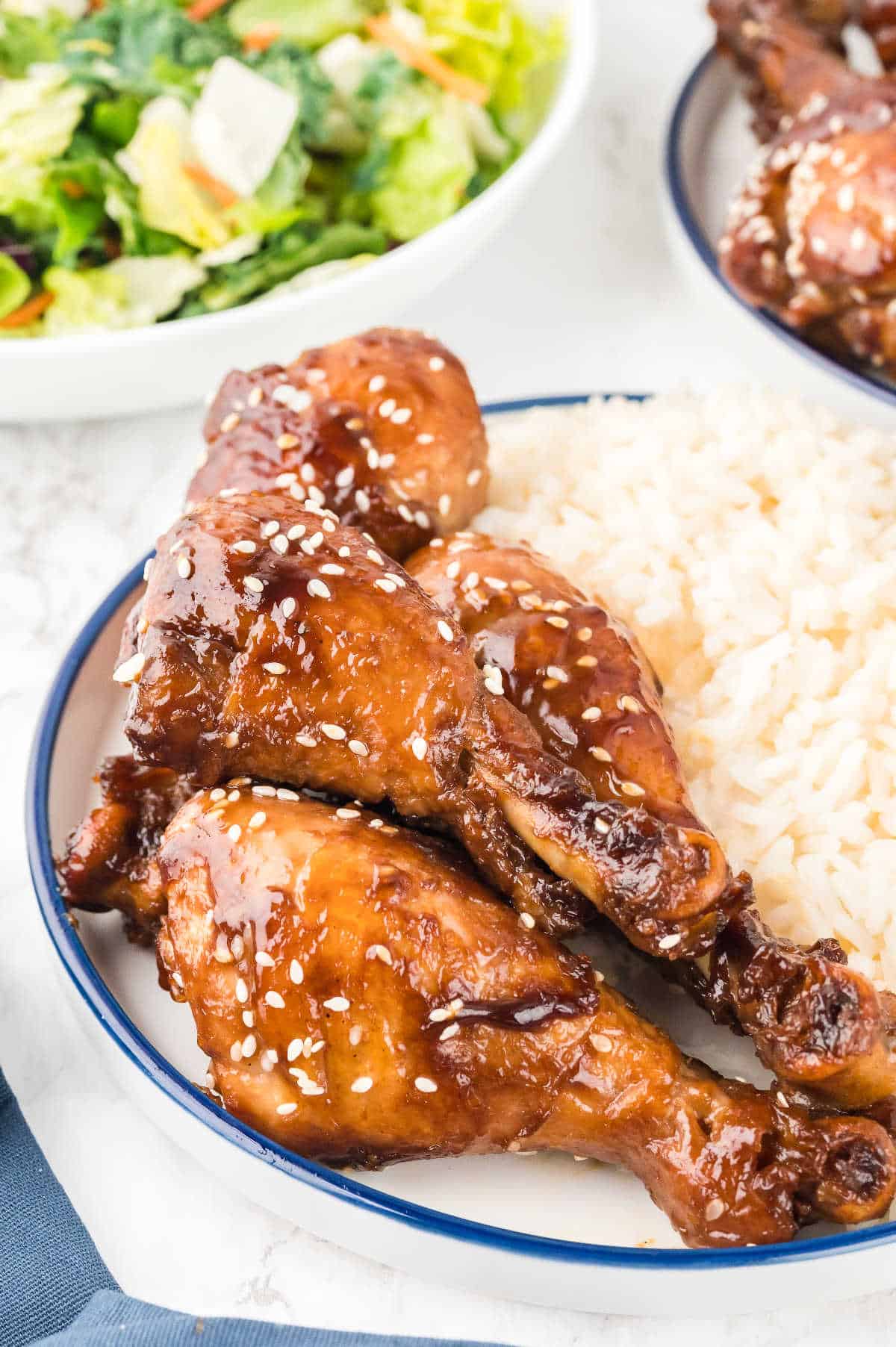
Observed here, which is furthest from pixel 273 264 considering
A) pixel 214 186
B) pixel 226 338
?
pixel 226 338

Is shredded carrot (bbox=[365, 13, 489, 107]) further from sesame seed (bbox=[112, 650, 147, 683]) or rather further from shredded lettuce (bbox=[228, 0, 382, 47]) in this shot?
sesame seed (bbox=[112, 650, 147, 683])

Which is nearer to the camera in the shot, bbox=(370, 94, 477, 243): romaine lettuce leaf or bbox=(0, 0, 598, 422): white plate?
bbox=(0, 0, 598, 422): white plate

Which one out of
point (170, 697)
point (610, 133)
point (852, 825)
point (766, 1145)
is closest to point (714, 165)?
point (610, 133)

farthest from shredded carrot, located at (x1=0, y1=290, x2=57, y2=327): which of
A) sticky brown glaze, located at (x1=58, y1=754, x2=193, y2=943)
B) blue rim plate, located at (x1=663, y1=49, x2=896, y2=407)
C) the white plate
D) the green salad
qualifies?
sticky brown glaze, located at (x1=58, y1=754, x2=193, y2=943)

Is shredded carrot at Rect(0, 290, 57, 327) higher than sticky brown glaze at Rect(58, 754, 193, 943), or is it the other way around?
sticky brown glaze at Rect(58, 754, 193, 943)

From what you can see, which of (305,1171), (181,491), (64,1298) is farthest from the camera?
(181,491)

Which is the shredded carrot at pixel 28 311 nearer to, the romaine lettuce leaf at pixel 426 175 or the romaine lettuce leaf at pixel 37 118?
the romaine lettuce leaf at pixel 37 118

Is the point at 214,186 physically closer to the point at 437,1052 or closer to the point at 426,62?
the point at 426,62
